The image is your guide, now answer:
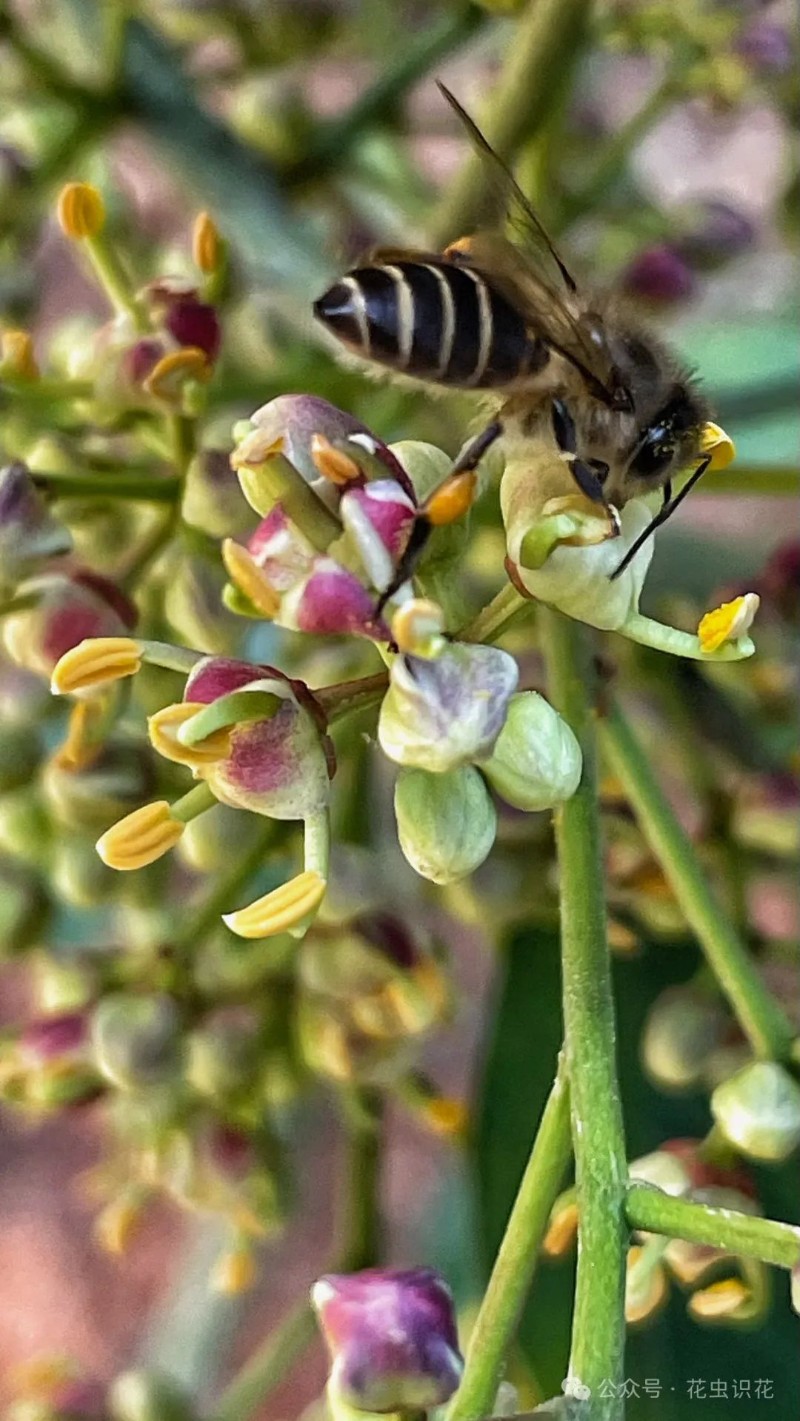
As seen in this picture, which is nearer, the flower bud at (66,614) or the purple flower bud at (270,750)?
the purple flower bud at (270,750)

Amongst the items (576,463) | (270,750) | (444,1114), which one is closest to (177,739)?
(270,750)

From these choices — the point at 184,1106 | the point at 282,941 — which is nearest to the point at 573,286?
the point at 282,941

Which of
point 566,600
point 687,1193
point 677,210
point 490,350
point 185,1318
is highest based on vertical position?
point 677,210

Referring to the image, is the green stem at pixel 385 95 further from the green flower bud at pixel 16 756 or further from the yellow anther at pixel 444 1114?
the yellow anther at pixel 444 1114

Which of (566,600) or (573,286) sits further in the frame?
(573,286)

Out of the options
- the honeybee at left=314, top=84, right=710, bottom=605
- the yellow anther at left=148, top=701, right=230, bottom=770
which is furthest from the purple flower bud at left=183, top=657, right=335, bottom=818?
the honeybee at left=314, top=84, right=710, bottom=605

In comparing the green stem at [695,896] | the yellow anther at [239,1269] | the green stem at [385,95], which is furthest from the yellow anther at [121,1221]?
the green stem at [385,95]

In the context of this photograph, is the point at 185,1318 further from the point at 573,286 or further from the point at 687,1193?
the point at 573,286
